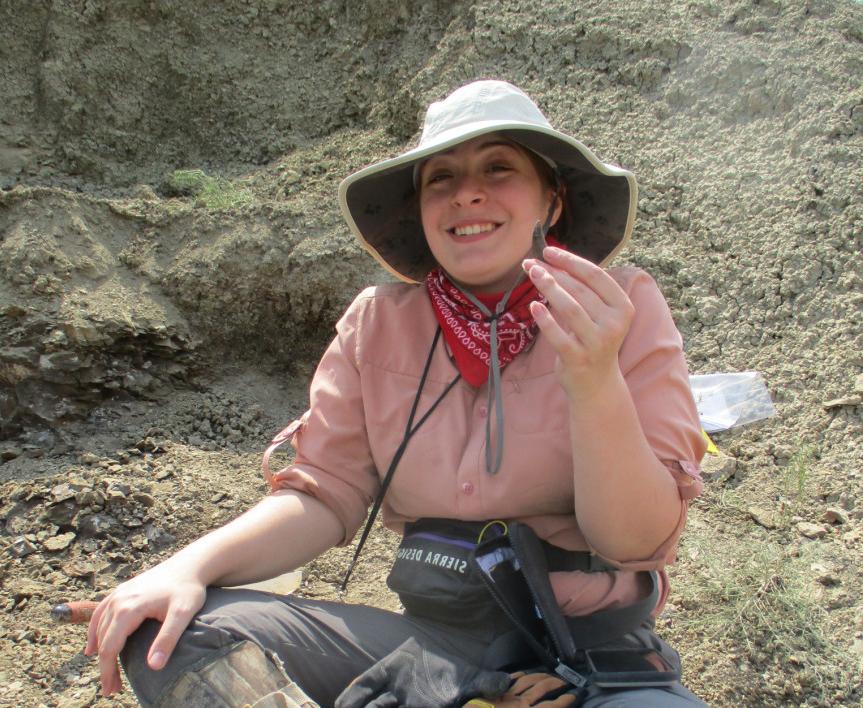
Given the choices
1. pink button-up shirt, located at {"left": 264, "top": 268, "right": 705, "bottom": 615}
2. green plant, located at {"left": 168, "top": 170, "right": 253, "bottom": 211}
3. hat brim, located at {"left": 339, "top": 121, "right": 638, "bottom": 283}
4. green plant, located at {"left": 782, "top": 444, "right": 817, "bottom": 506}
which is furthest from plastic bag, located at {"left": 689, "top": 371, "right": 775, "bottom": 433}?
green plant, located at {"left": 168, "top": 170, "right": 253, "bottom": 211}

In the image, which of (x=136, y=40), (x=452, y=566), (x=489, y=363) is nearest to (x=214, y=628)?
(x=452, y=566)

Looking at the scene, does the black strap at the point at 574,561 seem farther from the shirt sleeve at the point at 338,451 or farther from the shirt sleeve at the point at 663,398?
the shirt sleeve at the point at 338,451

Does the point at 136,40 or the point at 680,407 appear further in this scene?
the point at 136,40

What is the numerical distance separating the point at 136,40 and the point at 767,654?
4.91m

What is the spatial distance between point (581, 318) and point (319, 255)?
2.66 meters

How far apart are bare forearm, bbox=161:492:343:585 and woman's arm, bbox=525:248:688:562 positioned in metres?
0.58

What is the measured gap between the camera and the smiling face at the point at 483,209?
1.69 metres

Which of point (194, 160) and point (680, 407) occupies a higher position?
point (194, 160)

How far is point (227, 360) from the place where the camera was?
395 cm

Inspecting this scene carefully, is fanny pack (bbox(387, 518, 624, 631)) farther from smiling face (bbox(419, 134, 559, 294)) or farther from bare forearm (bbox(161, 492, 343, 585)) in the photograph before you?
smiling face (bbox(419, 134, 559, 294))

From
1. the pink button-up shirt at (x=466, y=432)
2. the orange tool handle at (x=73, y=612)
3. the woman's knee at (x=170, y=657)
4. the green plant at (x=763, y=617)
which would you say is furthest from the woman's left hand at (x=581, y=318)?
the green plant at (x=763, y=617)

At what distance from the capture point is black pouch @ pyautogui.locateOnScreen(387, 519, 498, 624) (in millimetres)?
1546

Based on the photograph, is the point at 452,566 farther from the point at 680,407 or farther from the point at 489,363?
the point at 680,407

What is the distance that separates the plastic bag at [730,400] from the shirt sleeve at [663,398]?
137 centimetres
